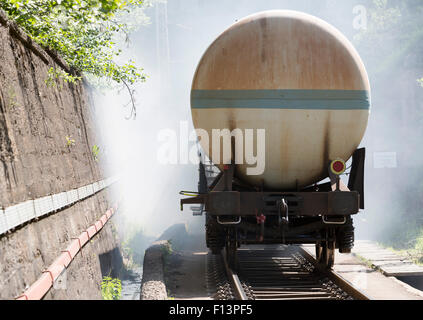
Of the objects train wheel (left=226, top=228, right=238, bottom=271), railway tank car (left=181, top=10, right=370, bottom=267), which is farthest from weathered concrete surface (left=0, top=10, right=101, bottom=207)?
train wheel (left=226, top=228, right=238, bottom=271)

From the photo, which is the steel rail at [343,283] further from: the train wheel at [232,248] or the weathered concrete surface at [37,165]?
the weathered concrete surface at [37,165]

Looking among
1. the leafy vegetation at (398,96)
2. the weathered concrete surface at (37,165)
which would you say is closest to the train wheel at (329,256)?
the weathered concrete surface at (37,165)

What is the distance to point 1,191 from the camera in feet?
13.3

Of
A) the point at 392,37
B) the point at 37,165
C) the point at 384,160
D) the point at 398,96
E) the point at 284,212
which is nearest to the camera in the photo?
the point at 37,165

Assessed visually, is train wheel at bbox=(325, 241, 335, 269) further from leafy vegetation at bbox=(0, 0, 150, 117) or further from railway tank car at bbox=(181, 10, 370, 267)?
leafy vegetation at bbox=(0, 0, 150, 117)

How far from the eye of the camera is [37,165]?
531 cm

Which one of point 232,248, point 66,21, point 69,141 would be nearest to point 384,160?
point 232,248

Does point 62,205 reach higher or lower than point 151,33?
lower

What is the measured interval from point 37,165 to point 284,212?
334 cm

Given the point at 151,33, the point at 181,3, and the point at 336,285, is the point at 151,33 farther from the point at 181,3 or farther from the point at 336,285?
the point at 336,285

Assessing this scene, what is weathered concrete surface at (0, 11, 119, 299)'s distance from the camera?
4254mm

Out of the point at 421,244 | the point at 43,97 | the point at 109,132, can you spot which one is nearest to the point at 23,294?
the point at 43,97

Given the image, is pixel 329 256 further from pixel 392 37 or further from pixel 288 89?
pixel 392 37
